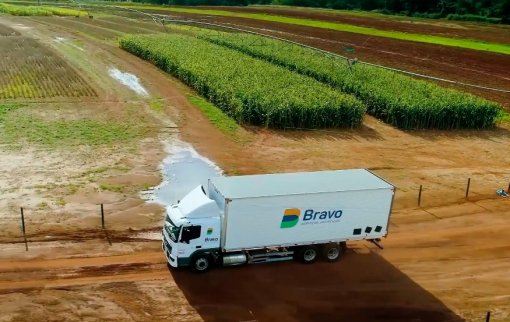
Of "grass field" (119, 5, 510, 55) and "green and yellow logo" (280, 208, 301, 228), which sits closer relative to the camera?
"green and yellow logo" (280, 208, 301, 228)

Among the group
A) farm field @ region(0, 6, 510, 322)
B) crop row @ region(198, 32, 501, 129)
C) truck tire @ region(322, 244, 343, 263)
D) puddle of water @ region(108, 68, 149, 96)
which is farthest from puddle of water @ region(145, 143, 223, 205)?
crop row @ region(198, 32, 501, 129)

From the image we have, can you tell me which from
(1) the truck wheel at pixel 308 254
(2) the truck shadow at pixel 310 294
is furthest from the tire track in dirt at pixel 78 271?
(1) the truck wheel at pixel 308 254

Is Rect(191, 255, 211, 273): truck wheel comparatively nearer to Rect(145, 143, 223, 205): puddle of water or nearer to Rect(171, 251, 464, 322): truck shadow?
Rect(171, 251, 464, 322): truck shadow

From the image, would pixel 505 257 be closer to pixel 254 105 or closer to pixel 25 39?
pixel 254 105

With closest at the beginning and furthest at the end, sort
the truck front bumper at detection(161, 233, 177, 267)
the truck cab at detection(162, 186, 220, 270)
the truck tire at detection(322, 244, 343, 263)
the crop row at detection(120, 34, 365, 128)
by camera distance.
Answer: the truck cab at detection(162, 186, 220, 270) < the truck front bumper at detection(161, 233, 177, 267) < the truck tire at detection(322, 244, 343, 263) < the crop row at detection(120, 34, 365, 128)

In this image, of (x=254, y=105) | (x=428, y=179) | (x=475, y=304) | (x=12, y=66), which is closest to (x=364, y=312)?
(x=475, y=304)
